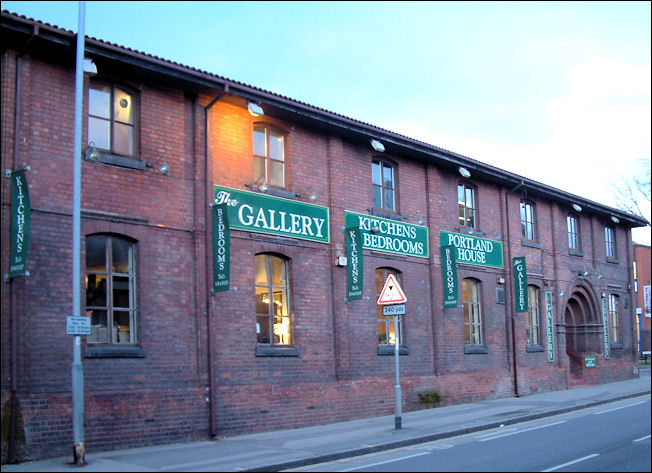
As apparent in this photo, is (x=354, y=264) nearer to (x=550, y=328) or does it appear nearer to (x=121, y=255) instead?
(x=121, y=255)

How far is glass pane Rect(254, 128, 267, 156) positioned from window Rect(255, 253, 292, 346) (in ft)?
7.99

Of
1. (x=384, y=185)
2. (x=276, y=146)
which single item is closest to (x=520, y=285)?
(x=384, y=185)

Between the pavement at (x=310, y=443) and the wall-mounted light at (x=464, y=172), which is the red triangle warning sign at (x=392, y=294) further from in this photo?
the wall-mounted light at (x=464, y=172)

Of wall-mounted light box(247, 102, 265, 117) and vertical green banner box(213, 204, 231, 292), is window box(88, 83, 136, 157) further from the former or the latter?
wall-mounted light box(247, 102, 265, 117)

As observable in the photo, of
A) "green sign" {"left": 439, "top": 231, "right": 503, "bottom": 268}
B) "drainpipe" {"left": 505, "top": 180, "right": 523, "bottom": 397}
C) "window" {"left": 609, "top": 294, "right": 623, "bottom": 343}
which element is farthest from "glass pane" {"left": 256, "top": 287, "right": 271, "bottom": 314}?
"window" {"left": 609, "top": 294, "right": 623, "bottom": 343}

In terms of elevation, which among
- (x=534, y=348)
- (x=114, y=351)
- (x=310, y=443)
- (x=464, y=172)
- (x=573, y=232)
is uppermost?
(x=464, y=172)

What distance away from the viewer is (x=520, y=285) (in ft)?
83.3

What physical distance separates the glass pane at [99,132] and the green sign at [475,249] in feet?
36.4

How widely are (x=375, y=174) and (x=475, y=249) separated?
5.02m

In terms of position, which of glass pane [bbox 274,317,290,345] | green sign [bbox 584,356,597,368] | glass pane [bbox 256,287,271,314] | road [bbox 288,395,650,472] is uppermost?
glass pane [bbox 256,287,271,314]

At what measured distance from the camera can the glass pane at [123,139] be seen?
15119 millimetres

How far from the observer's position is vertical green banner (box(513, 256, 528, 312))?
25312 millimetres

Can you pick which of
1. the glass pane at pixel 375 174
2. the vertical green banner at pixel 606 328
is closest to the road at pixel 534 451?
the glass pane at pixel 375 174

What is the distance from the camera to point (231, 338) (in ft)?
53.4
